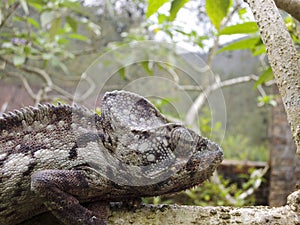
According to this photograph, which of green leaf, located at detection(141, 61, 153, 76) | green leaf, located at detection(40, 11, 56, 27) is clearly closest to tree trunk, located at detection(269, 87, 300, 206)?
green leaf, located at detection(141, 61, 153, 76)

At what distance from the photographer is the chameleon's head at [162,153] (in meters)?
0.88

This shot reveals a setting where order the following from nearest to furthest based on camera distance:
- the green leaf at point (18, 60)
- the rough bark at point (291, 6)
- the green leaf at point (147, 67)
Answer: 1. the rough bark at point (291, 6)
2. the green leaf at point (147, 67)
3. the green leaf at point (18, 60)

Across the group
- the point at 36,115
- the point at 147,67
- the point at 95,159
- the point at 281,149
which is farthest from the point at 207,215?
the point at 281,149

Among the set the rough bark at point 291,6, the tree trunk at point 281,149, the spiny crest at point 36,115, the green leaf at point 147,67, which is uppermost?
the rough bark at point 291,6

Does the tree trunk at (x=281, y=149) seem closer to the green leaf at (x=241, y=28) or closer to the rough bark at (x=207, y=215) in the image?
the green leaf at (x=241, y=28)

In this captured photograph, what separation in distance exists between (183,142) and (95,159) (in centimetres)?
21

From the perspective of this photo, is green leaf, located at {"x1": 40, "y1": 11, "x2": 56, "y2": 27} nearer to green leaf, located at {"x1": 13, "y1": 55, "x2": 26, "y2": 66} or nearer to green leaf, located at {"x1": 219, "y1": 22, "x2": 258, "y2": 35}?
green leaf, located at {"x1": 13, "y1": 55, "x2": 26, "y2": 66}

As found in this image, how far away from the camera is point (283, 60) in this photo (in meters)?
0.72

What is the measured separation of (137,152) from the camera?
34.6 inches

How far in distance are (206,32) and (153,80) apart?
239cm

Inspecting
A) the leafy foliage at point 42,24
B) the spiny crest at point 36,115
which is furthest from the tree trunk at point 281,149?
the spiny crest at point 36,115

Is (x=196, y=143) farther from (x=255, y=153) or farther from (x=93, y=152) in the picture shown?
(x=255, y=153)

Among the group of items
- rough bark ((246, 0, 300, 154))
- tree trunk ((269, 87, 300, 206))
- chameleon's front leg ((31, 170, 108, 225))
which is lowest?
tree trunk ((269, 87, 300, 206))

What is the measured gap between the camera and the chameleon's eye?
88 cm
